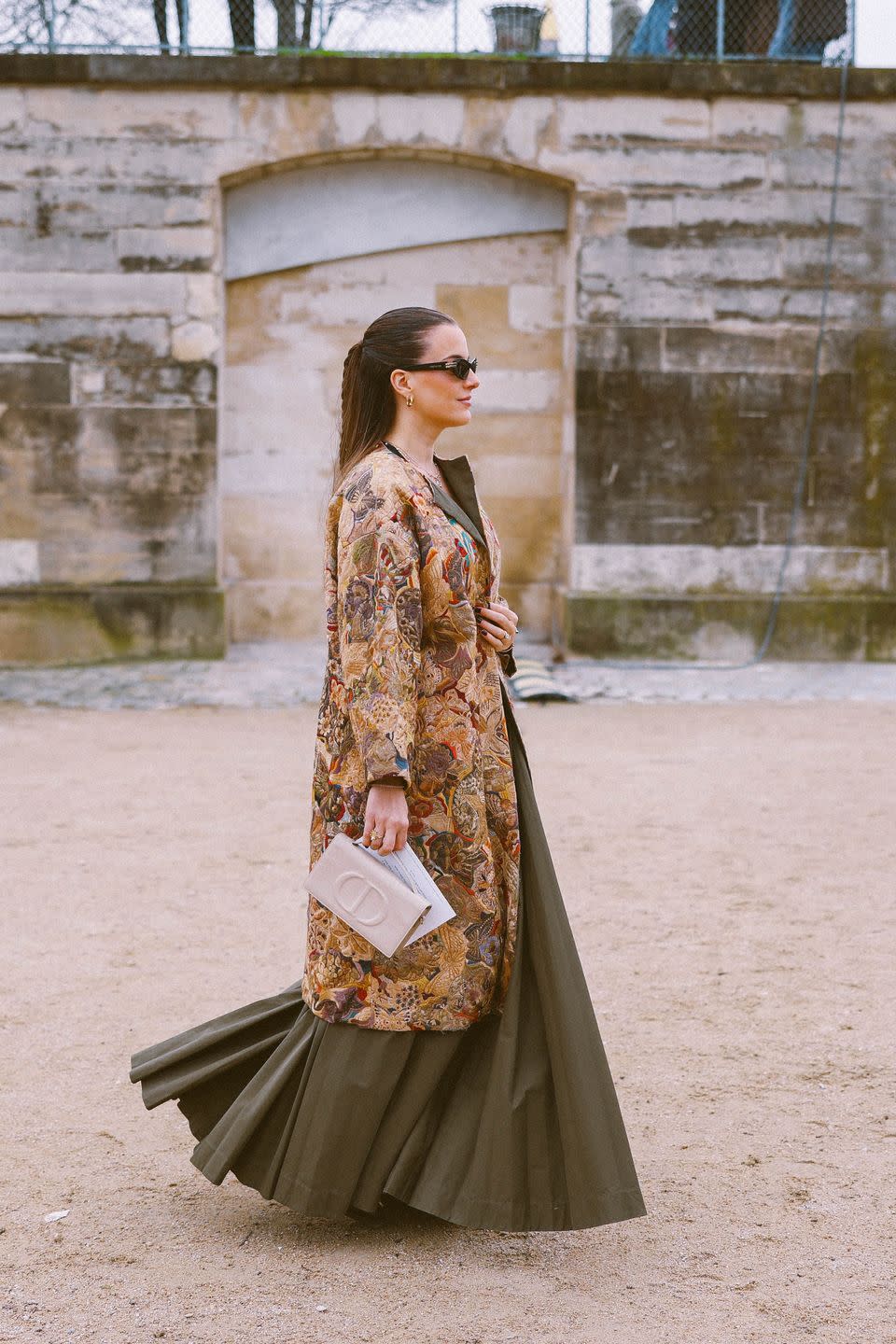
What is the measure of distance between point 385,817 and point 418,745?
19cm

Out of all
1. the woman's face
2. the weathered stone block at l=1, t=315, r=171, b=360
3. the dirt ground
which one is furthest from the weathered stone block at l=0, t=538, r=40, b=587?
the woman's face

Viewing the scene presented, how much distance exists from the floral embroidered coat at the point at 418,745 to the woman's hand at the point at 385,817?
5 centimetres

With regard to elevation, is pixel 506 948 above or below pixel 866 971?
above

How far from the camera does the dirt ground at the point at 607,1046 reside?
2646 mm

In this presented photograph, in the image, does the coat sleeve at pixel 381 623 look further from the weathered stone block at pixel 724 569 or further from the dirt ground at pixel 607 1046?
the weathered stone block at pixel 724 569

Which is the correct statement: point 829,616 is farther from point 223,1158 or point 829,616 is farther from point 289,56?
point 223,1158

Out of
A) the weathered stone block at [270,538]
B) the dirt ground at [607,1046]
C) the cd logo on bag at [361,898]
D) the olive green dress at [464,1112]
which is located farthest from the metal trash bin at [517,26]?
the cd logo on bag at [361,898]

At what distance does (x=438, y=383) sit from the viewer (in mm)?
2982

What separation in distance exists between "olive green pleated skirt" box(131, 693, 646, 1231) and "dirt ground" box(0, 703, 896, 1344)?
→ 0.45 ft

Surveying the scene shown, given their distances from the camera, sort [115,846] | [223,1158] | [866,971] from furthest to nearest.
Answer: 1. [115,846]
2. [866,971]
3. [223,1158]

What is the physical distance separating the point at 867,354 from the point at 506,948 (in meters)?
9.70

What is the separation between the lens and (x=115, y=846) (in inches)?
243

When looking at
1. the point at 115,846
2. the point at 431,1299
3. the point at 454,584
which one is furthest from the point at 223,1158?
the point at 115,846

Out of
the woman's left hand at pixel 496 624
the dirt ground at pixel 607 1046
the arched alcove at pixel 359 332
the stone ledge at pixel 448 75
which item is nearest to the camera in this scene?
the dirt ground at pixel 607 1046
